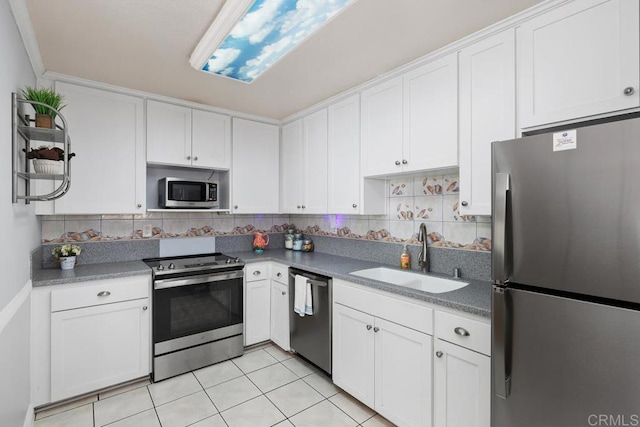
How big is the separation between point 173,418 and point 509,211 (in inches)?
91.8

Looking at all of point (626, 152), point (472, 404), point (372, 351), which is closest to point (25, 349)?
point (372, 351)

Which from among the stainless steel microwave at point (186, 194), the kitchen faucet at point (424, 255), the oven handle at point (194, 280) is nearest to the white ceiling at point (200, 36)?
the stainless steel microwave at point (186, 194)

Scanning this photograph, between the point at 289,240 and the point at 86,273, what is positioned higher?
the point at 289,240

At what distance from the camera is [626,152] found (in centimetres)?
100

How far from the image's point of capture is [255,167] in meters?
3.38

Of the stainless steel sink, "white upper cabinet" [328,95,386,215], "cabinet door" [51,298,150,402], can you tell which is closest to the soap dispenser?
the stainless steel sink

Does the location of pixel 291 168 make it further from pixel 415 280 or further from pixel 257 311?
pixel 415 280

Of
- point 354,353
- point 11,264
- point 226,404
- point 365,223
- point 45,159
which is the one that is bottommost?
point 226,404

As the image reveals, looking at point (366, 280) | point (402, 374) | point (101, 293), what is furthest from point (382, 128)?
point (101, 293)

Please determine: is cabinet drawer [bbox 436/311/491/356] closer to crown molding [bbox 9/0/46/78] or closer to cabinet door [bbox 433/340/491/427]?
cabinet door [bbox 433/340/491/427]

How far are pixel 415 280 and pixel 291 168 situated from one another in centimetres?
178

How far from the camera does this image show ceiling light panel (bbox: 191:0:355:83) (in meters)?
1.51

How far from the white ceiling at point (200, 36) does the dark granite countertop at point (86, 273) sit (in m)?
1.50

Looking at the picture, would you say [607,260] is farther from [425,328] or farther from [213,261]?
[213,261]
